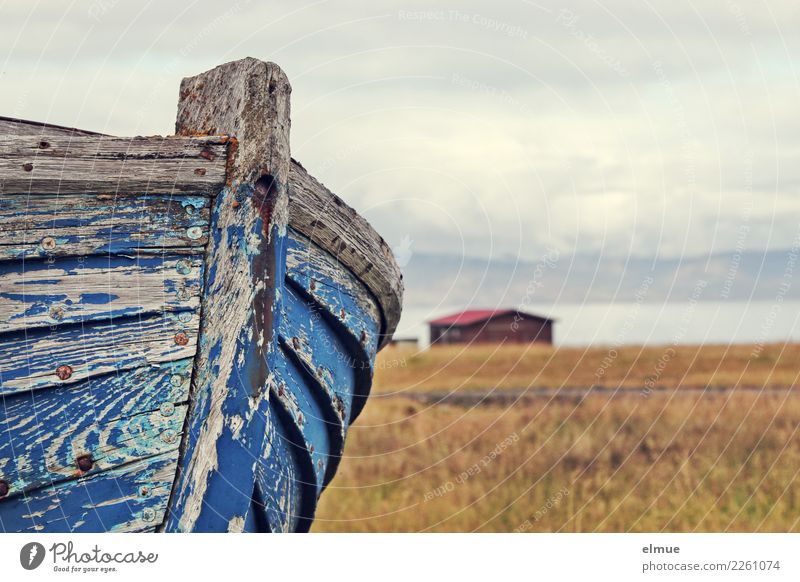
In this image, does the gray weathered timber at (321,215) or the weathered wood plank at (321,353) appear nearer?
the gray weathered timber at (321,215)

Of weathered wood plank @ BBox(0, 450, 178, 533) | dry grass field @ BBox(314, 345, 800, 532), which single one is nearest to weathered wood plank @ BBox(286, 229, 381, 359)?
weathered wood plank @ BBox(0, 450, 178, 533)

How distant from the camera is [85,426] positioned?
3.07 m

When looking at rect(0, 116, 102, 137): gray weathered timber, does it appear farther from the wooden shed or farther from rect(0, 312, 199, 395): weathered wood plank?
the wooden shed

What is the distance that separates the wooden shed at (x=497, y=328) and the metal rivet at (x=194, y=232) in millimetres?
23712

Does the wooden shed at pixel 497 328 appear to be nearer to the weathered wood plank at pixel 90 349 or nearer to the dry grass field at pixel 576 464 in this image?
the dry grass field at pixel 576 464

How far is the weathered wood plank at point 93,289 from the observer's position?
3025 millimetres

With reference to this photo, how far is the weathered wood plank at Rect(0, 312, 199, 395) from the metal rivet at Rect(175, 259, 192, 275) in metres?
0.13

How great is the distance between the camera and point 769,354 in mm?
19078

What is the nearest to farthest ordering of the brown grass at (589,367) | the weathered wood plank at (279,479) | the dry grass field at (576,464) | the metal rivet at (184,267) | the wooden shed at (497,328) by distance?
the metal rivet at (184,267)
the weathered wood plank at (279,479)
the dry grass field at (576,464)
the brown grass at (589,367)
the wooden shed at (497,328)

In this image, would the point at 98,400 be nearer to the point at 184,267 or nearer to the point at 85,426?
the point at 85,426

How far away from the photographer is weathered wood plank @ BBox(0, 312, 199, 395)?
9.93 feet

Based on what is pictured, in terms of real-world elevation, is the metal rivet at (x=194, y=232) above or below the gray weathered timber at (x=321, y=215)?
below
